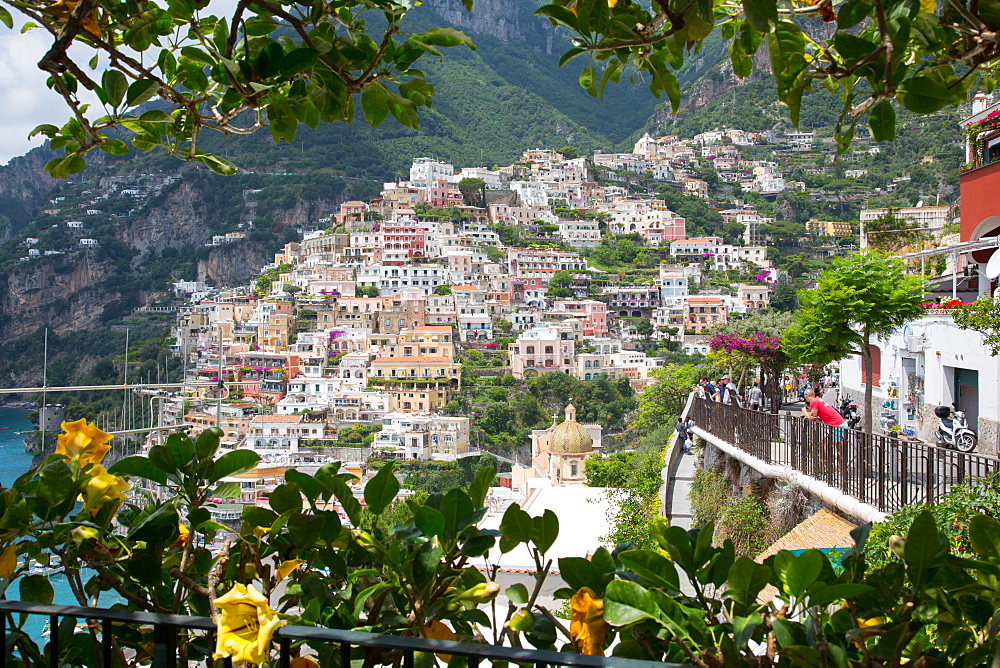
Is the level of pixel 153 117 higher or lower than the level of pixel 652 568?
higher

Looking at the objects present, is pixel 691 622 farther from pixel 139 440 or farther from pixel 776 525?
pixel 776 525

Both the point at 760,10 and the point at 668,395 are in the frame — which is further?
the point at 668,395

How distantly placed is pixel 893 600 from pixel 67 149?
1.65 metres

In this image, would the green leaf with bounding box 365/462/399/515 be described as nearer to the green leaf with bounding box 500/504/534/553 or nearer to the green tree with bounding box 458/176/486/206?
the green leaf with bounding box 500/504/534/553

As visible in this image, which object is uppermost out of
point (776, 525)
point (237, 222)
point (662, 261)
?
point (237, 222)

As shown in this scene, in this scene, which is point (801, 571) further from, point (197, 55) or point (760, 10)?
point (197, 55)

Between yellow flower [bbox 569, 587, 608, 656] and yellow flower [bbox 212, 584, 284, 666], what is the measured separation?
361mm

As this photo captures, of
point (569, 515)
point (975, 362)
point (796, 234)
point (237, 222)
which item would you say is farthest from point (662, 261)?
point (975, 362)

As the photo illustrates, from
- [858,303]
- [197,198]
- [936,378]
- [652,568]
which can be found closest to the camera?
[652,568]

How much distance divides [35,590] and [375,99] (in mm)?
979

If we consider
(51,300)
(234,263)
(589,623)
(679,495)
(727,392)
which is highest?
(234,263)

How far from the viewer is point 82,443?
121cm

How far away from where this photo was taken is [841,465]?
16.5 feet

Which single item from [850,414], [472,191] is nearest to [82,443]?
[850,414]
